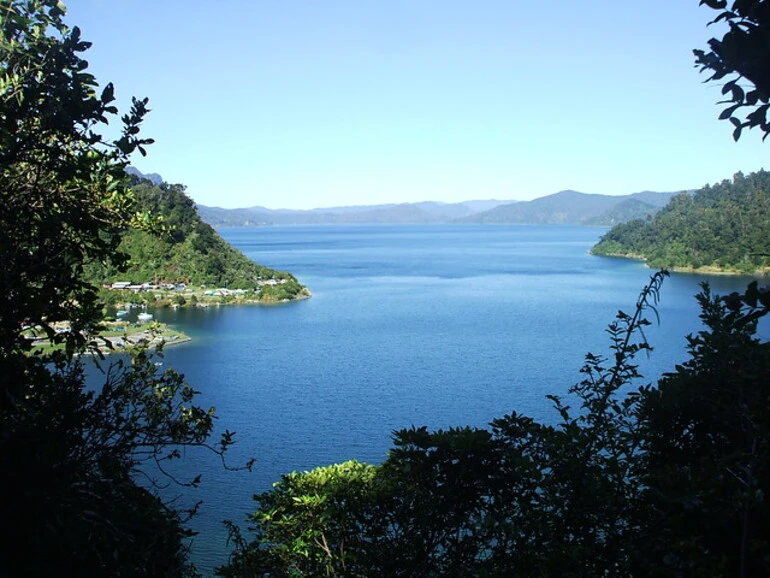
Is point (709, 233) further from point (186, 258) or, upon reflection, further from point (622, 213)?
point (622, 213)

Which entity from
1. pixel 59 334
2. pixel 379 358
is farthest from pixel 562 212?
pixel 59 334

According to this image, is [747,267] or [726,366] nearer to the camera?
[726,366]

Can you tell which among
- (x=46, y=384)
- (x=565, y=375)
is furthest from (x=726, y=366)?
(x=565, y=375)

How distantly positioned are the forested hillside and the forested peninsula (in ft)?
91.2

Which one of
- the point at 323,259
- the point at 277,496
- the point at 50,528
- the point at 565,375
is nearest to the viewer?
the point at 50,528

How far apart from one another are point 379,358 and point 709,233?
3716cm

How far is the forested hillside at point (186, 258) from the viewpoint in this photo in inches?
1444

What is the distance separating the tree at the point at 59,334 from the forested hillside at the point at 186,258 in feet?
109

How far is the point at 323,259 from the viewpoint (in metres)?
63.1

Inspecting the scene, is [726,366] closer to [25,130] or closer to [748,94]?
[748,94]

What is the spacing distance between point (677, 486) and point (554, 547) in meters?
0.47

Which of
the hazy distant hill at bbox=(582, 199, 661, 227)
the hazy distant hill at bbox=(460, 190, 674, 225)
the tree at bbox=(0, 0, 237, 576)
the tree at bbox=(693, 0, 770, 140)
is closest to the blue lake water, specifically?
the tree at bbox=(0, 0, 237, 576)

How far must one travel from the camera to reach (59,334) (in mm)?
2473

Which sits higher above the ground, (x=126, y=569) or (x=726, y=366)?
(x=726, y=366)
